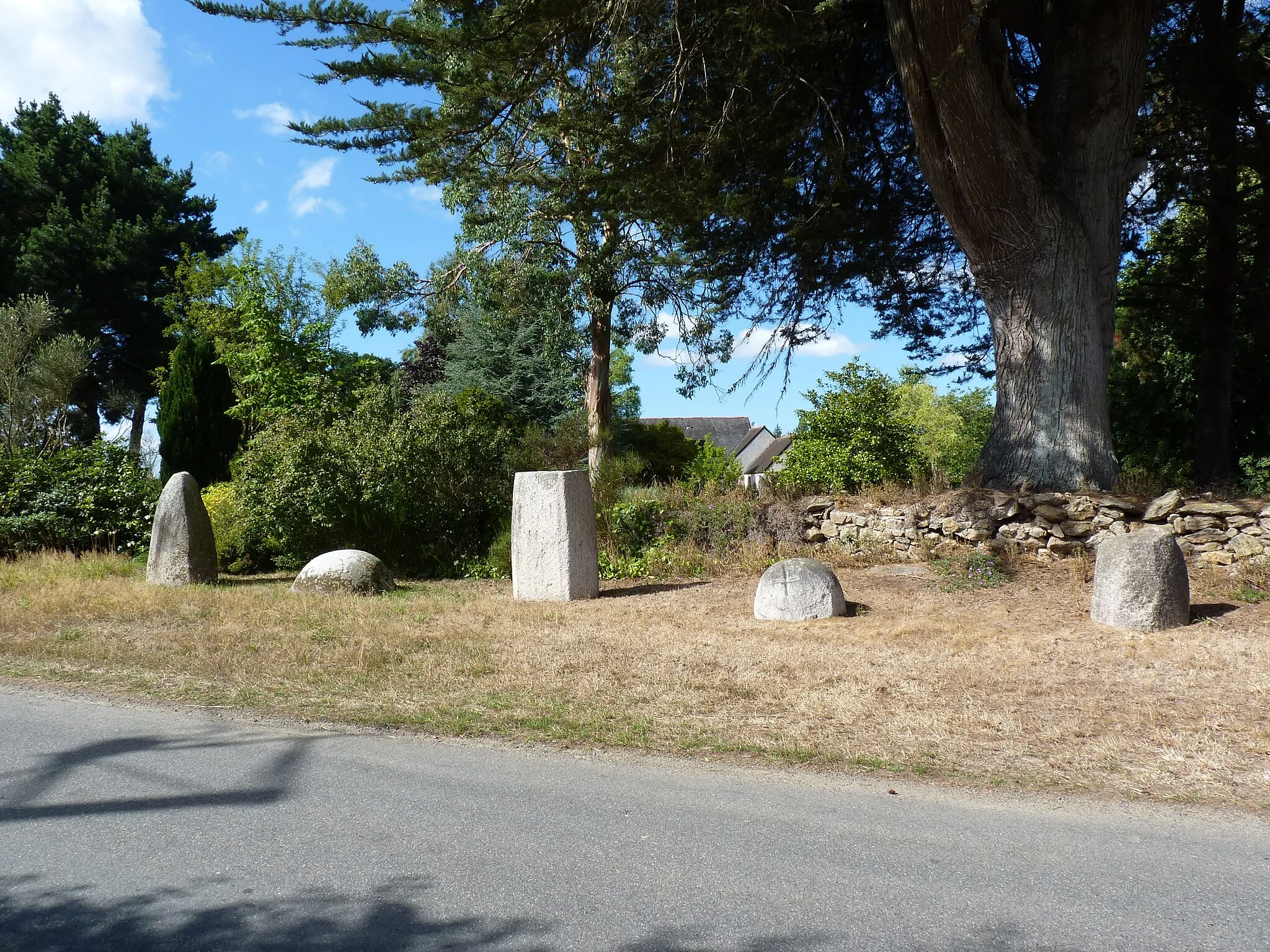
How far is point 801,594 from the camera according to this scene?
8.74 m

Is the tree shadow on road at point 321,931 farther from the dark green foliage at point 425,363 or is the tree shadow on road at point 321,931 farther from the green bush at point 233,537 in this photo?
the dark green foliage at point 425,363

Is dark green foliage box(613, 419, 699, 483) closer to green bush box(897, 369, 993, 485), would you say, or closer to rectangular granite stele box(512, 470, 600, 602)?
green bush box(897, 369, 993, 485)

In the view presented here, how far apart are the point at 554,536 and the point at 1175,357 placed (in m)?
12.8

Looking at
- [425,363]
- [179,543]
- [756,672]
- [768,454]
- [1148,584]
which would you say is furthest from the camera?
[768,454]

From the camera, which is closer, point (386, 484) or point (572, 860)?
point (572, 860)

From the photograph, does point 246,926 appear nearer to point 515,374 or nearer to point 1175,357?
point 1175,357

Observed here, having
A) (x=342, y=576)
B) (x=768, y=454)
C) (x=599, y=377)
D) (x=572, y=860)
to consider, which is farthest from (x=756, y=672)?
(x=768, y=454)

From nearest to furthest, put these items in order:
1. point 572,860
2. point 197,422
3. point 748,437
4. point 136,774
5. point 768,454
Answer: point 572,860, point 136,774, point 197,422, point 768,454, point 748,437

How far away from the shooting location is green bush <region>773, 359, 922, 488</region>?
519 inches

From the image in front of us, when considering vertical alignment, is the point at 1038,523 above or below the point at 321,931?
above

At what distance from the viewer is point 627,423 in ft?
91.5

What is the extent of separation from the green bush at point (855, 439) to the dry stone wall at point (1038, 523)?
139cm

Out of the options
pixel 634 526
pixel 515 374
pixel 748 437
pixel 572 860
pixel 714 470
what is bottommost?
pixel 572 860

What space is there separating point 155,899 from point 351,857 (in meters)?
0.69
